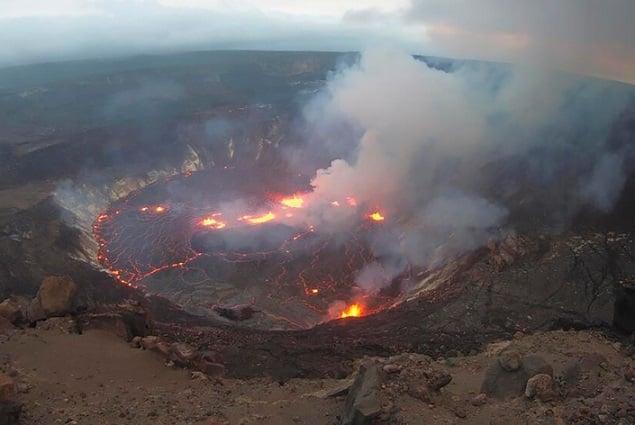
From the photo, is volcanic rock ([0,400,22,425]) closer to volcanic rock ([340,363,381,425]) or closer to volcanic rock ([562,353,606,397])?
volcanic rock ([340,363,381,425])

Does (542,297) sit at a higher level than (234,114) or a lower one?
lower

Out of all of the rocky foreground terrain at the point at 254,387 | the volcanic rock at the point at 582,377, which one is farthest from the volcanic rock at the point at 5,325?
the volcanic rock at the point at 582,377

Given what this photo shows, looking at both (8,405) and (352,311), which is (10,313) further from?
(352,311)

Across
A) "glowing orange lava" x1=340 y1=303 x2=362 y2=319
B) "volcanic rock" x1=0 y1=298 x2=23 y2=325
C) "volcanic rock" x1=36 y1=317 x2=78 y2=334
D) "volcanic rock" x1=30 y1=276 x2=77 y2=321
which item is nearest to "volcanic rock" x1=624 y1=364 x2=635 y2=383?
"volcanic rock" x1=36 y1=317 x2=78 y2=334

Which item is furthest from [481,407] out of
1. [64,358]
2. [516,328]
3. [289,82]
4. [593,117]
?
[289,82]

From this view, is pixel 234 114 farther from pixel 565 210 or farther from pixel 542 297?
pixel 542 297

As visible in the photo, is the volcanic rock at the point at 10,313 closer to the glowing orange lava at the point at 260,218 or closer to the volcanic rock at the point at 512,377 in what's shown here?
the volcanic rock at the point at 512,377
